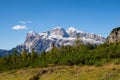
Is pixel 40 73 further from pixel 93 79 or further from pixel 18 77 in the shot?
pixel 93 79

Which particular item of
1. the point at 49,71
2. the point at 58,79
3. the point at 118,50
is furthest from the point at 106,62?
the point at 58,79

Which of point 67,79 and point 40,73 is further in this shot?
point 40,73

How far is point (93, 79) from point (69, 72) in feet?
41.6

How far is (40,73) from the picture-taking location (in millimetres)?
79250

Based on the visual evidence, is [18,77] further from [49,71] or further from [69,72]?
[69,72]

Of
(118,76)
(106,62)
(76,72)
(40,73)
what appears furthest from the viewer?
(106,62)

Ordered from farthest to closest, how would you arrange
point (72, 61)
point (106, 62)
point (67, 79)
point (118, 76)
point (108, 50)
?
point (108, 50) → point (72, 61) → point (106, 62) → point (67, 79) → point (118, 76)

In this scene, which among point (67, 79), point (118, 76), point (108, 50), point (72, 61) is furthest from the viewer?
point (108, 50)

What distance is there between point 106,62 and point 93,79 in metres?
77.0

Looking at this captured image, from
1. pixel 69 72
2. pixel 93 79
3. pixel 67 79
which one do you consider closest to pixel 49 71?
pixel 69 72

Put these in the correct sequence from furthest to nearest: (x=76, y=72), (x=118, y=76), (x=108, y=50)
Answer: (x=108, y=50), (x=76, y=72), (x=118, y=76)

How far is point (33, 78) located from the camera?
245 feet

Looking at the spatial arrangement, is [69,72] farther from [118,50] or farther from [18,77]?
[118,50]

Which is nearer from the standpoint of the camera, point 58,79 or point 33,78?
point 58,79
